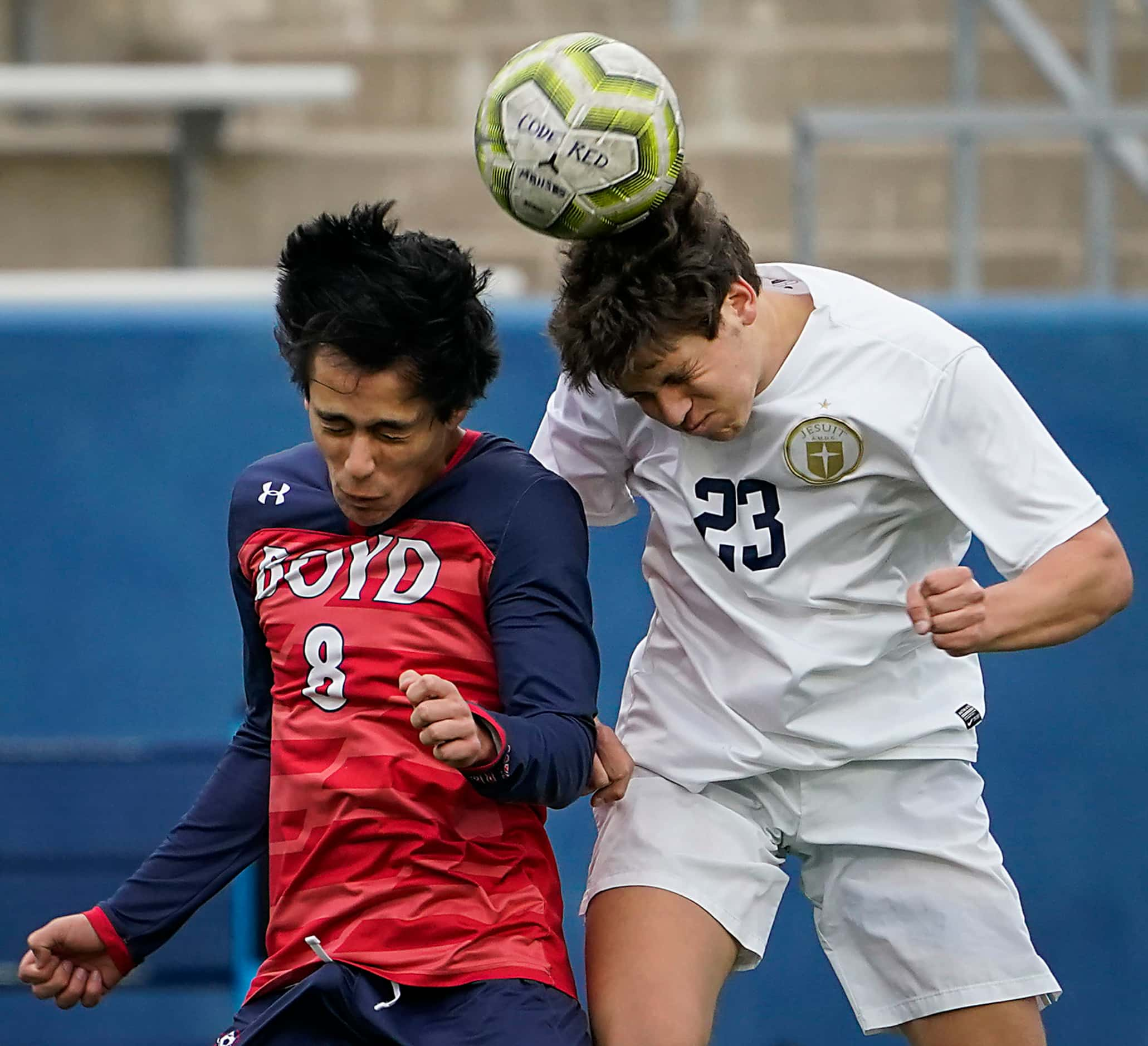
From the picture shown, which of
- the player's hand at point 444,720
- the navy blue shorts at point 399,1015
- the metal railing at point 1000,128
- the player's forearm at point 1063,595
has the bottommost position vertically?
the navy blue shorts at point 399,1015

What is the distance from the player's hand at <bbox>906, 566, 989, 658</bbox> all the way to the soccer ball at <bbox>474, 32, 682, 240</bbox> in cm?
67

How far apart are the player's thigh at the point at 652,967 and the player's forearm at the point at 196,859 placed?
0.54 m

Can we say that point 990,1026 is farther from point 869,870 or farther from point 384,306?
point 384,306

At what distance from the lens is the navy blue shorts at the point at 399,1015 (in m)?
2.23

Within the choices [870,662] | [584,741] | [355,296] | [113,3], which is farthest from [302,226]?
[113,3]

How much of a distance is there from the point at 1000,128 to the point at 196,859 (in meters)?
3.27

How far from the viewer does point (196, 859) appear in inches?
99.2

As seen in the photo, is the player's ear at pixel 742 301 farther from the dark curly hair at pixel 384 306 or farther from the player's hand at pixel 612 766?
the player's hand at pixel 612 766

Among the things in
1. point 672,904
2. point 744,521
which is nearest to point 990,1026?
point 672,904

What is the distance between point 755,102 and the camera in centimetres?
633

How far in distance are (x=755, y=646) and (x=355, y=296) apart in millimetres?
826

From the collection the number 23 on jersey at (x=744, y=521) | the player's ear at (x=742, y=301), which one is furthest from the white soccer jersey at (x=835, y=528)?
the player's ear at (x=742, y=301)

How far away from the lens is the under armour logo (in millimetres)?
2508

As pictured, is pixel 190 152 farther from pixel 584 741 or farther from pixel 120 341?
pixel 584 741
